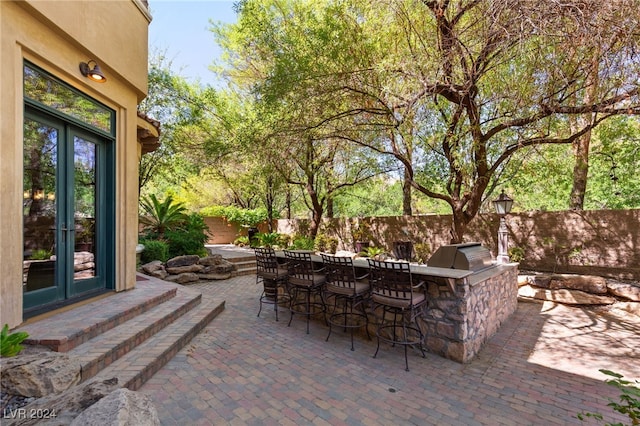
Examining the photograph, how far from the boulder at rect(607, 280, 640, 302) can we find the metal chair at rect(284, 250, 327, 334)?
570 cm

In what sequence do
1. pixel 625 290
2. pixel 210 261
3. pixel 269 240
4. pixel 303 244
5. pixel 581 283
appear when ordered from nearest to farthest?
pixel 625 290 → pixel 581 283 → pixel 210 261 → pixel 303 244 → pixel 269 240

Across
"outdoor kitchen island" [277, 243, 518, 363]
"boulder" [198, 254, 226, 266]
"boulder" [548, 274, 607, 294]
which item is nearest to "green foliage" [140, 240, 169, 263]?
"boulder" [198, 254, 226, 266]

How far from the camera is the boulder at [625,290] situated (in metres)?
5.68

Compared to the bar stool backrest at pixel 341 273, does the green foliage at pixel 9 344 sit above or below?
below

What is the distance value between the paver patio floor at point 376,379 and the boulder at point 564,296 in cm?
124

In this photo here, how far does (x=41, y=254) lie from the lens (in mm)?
3496

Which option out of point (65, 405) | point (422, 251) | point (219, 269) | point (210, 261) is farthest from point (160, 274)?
point (422, 251)

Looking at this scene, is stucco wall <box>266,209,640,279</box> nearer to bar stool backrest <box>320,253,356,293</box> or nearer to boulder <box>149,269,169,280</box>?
bar stool backrest <box>320,253,356,293</box>

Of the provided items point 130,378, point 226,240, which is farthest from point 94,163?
point 226,240

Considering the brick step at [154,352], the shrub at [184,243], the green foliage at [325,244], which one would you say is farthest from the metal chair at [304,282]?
the green foliage at [325,244]

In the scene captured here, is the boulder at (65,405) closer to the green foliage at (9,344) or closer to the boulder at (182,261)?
the green foliage at (9,344)

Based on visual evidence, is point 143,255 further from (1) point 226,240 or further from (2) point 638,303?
(2) point 638,303

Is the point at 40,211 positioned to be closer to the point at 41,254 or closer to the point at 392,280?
the point at 41,254

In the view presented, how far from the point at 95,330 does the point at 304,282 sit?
8.31 ft
